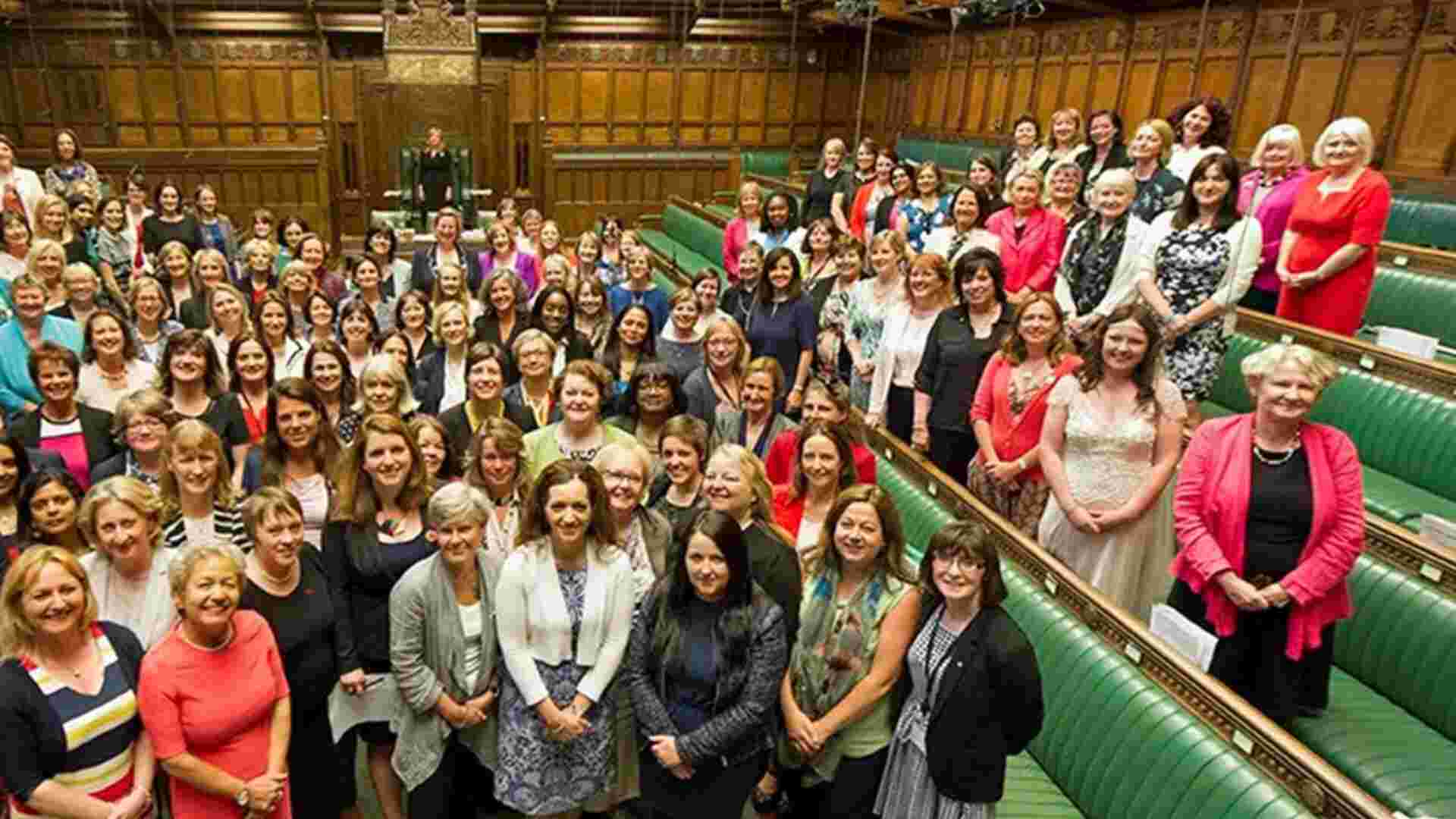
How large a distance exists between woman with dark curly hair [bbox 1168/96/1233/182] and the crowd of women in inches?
21.1

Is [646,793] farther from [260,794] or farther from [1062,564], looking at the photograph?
[1062,564]

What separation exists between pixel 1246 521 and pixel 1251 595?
0.18 metres

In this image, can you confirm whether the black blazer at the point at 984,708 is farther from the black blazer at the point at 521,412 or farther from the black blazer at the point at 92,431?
the black blazer at the point at 92,431

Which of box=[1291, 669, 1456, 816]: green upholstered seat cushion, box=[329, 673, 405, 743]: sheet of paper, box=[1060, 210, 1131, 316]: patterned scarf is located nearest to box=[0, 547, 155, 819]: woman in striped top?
box=[329, 673, 405, 743]: sheet of paper

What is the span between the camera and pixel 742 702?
2.10m

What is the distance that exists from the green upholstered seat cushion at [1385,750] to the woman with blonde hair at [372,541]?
91.7 inches

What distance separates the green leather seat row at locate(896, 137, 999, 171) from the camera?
9.76 meters

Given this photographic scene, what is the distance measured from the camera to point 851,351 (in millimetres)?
4172

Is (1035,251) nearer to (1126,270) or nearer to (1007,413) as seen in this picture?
(1126,270)

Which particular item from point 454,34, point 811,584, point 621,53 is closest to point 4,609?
point 811,584

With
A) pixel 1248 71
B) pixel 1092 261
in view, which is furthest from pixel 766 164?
pixel 1092 261

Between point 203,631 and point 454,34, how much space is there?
34.6 feet

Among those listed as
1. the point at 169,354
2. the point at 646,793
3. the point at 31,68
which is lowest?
the point at 646,793

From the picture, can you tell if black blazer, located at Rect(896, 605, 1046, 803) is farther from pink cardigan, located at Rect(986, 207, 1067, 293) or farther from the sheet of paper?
pink cardigan, located at Rect(986, 207, 1067, 293)
